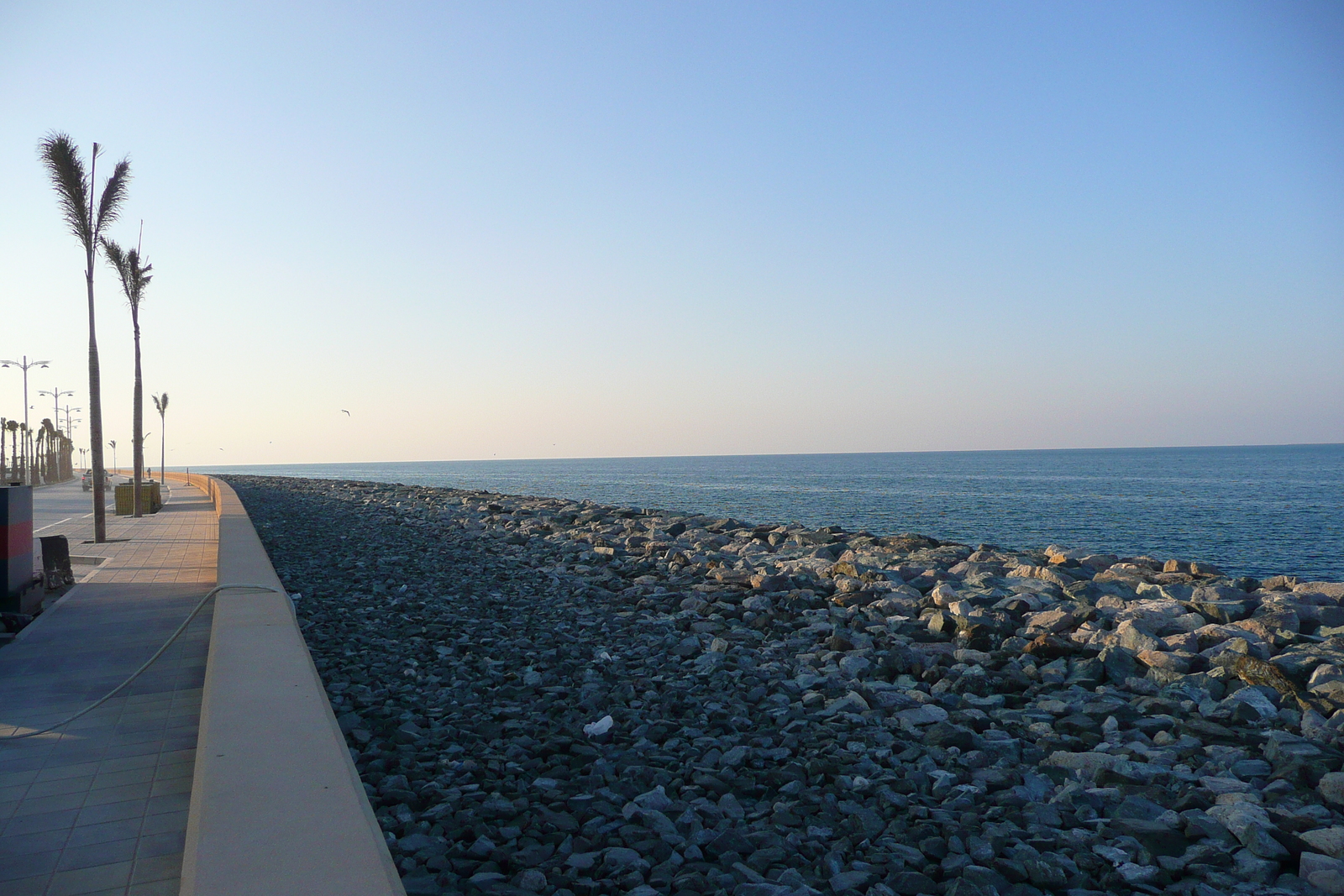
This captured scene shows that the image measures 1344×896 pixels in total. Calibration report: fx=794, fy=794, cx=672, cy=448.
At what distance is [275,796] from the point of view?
2582 mm

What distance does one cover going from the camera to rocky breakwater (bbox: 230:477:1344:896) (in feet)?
10.8

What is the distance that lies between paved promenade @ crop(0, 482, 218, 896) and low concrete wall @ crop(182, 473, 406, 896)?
1.21 ft

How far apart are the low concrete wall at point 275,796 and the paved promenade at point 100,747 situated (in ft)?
1.21

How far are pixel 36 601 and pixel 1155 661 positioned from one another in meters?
9.67

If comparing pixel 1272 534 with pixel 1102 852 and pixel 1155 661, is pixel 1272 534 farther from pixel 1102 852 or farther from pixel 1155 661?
pixel 1102 852

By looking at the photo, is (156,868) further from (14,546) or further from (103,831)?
(14,546)

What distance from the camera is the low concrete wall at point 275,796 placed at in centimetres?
208

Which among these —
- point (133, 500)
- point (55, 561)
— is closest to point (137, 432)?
point (133, 500)

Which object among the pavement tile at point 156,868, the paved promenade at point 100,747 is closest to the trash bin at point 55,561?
the paved promenade at point 100,747

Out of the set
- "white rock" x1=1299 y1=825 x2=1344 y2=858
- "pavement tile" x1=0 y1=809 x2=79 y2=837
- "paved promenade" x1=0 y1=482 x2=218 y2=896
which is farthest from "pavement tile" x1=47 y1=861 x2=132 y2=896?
"white rock" x1=1299 y1=825 x2=1344 y2=858

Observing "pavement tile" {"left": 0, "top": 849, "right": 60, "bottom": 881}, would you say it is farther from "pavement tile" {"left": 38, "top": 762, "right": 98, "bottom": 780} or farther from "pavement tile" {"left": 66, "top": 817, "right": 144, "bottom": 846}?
"pavement tile" {"left": 38, "top": 762, "right": 98, "bottom": 780}

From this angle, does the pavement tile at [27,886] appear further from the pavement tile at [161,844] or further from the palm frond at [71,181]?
the palm frond at [71,181]

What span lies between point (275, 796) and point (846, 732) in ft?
10.7

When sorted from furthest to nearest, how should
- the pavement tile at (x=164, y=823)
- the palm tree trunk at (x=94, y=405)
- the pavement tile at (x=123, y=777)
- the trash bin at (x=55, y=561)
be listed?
the palm tree trunk at (x=94, y=405)
the trash bin at (x=55, y=561)
the pavement tile at (x=123, y=777)
the pavement tile at (x=164, y=823)
